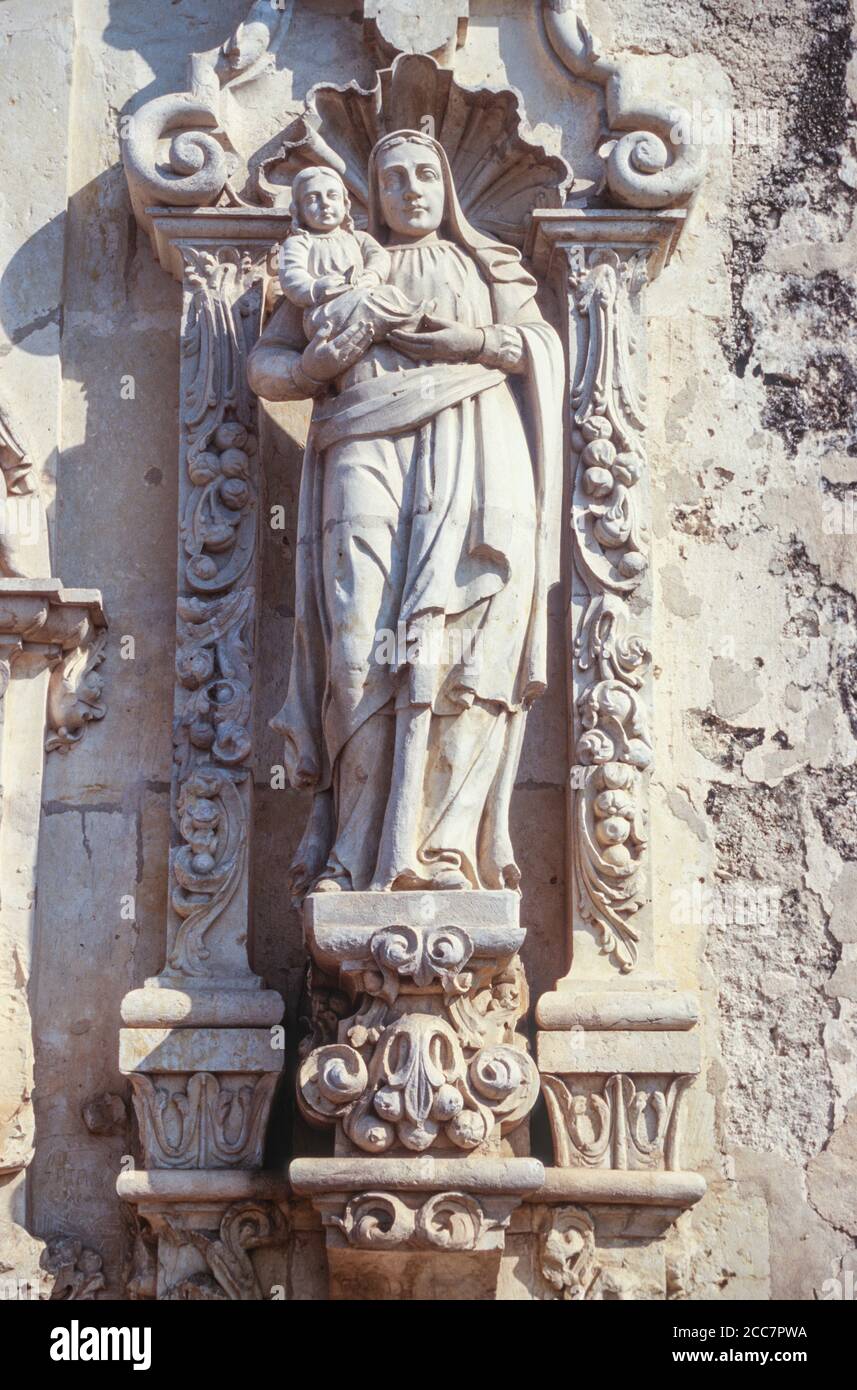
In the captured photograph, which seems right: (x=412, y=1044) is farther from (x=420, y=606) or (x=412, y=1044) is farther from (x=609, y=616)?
(x=609, y=616)

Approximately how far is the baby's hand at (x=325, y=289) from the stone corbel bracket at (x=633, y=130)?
900mm

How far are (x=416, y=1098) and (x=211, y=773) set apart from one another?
106 centimetres

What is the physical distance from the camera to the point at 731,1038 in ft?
18.6

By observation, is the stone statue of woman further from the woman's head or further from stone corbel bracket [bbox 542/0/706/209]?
stone corbel bracket [bbox 542/0/706/209]

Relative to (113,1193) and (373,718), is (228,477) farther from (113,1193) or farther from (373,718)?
(113,1193)

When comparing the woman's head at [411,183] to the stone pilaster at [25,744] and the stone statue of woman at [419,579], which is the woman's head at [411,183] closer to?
the stone statue of woman at [419,579]

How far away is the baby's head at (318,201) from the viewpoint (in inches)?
228

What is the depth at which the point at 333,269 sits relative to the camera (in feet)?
18.8

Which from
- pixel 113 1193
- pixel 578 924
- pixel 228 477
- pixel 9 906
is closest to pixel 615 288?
pixel 228 477

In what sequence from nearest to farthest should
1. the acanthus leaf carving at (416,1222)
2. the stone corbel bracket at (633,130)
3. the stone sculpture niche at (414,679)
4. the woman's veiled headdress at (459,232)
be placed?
the acanthus leaf carving at (416,1222) < the stone sculpture niche at (414,679) < the woman's veiled headdress at (459,232) < the stone corbel bracket at (633,130)

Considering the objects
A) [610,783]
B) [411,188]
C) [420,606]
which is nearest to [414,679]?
[420,606]
